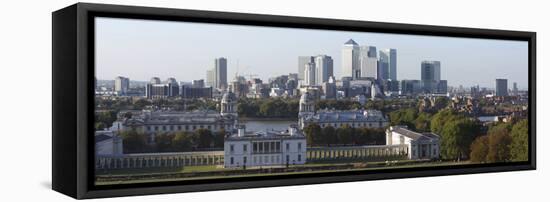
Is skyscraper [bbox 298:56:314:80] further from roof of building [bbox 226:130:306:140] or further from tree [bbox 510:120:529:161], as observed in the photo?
tree [bbox 510:120:529:161]

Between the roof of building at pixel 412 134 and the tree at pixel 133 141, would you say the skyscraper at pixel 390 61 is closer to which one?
the roof of building at pixel 412 134

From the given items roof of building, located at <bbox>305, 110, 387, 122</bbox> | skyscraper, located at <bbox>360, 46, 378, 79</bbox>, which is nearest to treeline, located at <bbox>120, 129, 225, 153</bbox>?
roof of building, located at <bbox>305, 110, 387, 122</bbox>

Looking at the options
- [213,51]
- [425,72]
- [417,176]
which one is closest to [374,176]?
[417,176]

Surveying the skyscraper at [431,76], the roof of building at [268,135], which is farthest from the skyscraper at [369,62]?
the roof of building at [268,135]

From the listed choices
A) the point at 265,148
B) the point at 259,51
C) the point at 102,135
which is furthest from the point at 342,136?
the point at 102,135

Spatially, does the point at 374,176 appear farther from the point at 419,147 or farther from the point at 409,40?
the point at 409,40

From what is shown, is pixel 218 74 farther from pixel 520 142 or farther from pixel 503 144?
pixel 520 142
